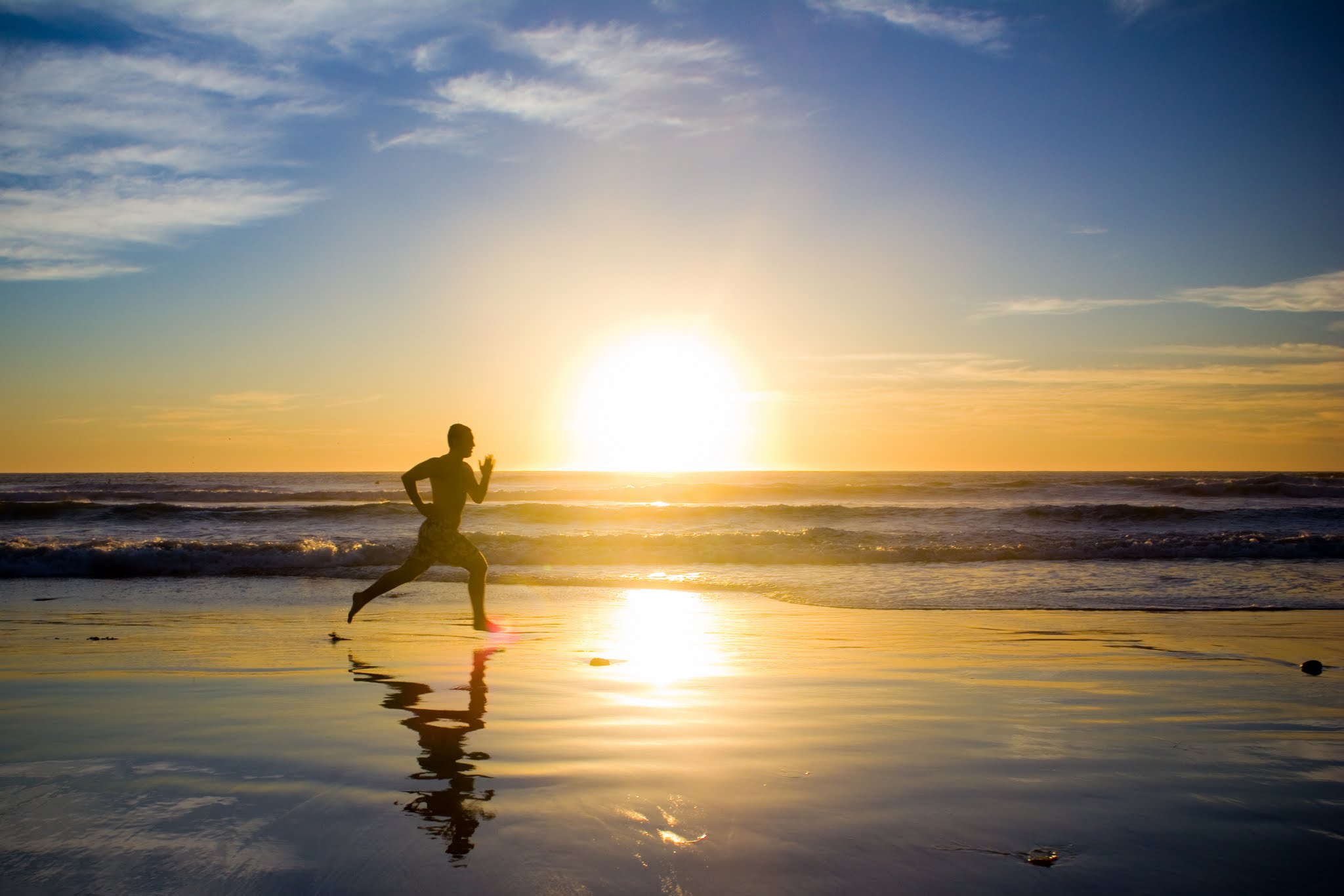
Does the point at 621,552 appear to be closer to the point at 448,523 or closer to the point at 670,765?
the point at 448,523

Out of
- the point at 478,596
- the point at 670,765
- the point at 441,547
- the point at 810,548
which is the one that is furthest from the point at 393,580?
the point at 810,548

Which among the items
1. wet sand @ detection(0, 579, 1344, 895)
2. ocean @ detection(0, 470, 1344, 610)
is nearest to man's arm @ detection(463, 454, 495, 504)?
wet sand @ detection(0, 579, 1344, 895)

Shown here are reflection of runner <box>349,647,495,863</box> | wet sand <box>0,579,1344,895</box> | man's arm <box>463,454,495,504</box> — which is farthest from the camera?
man's arm <box>463,454,495,504</box>

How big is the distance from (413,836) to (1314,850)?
3.29 meters

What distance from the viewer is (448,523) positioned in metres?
8.93

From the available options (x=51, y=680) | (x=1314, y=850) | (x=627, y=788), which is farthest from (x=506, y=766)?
(x=51, y=680)

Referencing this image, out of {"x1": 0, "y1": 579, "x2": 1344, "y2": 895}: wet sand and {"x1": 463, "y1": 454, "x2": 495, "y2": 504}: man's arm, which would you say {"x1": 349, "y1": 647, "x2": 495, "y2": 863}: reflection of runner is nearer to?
{"x1": 0, "y1": 579, "x2": 1344, "y2": 895}: wet sand

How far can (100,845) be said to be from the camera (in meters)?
3.15

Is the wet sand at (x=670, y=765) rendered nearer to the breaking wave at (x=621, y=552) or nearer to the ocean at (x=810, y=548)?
the ocean at (x=810, y=548)

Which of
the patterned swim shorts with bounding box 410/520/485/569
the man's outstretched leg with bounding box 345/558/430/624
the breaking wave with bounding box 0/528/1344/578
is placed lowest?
the breaking wave with bounding box 0/528/1344/578

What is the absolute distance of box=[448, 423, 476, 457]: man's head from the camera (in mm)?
8734

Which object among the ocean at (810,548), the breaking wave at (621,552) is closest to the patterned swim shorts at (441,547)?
the ocean at (810,548)

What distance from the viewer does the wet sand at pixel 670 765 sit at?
299cm

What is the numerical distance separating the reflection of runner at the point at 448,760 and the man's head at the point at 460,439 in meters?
2.68
